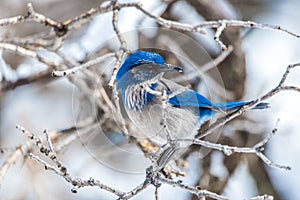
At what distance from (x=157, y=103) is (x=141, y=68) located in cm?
22

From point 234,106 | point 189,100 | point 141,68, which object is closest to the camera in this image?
point 141,68

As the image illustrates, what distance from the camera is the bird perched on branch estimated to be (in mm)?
2920

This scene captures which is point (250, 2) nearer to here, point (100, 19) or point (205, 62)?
point (205, 62)

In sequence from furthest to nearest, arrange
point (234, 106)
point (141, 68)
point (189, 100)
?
point (189, 100) → point (234, 106) → point (141, 68)

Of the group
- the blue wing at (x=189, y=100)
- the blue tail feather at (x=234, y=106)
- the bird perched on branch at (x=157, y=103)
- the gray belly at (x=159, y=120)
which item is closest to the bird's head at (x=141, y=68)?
the bird perched on branch at (x=157, y=103)

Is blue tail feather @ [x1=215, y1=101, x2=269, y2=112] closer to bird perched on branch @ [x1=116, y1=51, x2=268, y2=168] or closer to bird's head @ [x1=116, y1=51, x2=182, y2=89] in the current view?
bird perched on branch @ [x1=116, y1=51, x2=268, y2=168]

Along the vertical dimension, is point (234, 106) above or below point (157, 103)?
above

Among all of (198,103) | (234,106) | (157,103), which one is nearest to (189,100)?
(198,103)

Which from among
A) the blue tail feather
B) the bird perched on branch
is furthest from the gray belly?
the blue tail feather

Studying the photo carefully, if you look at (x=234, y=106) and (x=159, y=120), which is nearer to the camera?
(x=159, y=120)

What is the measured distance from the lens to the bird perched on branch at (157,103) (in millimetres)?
2920

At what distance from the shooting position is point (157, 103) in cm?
310

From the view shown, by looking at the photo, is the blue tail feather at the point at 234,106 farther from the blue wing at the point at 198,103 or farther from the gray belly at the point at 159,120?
the gray belly at the point at 159,120

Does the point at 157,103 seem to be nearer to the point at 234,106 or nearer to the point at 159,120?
the point at 159,120
